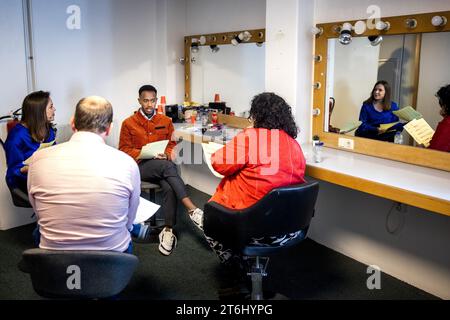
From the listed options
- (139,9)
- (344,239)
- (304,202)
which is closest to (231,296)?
(304,202)

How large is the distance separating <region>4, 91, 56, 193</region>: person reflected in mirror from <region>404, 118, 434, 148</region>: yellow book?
2.23 metres

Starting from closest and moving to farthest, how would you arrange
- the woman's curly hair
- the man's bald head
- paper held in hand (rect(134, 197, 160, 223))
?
the man's bald head
paper held in hand (rect(134, 197, 160, 223))
the woman's curly hair

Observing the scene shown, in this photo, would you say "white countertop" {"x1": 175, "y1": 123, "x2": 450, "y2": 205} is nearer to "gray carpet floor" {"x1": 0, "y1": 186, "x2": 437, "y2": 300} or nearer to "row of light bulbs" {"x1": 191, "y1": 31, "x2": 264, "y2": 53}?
"gray carpet floor" {"x1": 0, "y1": 186, "x2": 437, "y2": 300}

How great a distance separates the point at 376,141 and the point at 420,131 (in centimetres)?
28

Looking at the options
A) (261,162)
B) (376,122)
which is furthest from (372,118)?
(261,162)

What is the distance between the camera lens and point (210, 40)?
3936mm

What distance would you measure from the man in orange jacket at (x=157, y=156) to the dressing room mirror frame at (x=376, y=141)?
41.2 inches

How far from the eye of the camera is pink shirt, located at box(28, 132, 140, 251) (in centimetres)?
148

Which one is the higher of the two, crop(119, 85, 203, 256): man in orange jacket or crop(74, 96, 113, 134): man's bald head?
crop(74, 96, 113, 134): man's bald head

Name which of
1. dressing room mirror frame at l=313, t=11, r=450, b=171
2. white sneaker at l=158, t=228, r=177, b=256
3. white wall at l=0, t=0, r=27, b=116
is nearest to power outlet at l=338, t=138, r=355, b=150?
dressing room mirror frame at l=313, t=11, r=450, b=171

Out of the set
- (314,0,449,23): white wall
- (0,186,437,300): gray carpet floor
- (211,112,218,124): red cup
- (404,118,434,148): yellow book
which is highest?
(314,0,449,23): white wall

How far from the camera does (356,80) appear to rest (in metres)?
2.76

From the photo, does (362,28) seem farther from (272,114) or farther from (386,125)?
(272,114)
